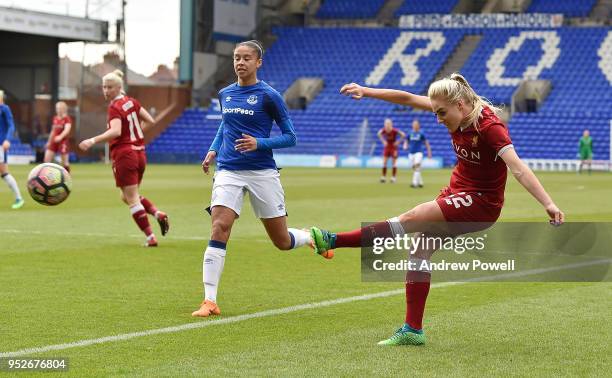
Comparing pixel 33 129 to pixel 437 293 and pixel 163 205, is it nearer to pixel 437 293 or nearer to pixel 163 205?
pixel 163 205

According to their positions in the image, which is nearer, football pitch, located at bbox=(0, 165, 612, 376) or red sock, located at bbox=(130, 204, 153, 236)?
football pitch, located at bbox=(0, 165, 612, 376)

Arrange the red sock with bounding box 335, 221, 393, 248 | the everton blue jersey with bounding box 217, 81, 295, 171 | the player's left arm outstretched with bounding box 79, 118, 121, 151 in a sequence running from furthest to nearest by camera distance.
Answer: the player's left arm outstretched with bounding box 79, 118, 121, 151, the everton blue jersey with bounding box 217, 81, 295, 171, the red sock with bounding box 335, 221, 393, 248

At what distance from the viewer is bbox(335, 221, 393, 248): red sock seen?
736cm

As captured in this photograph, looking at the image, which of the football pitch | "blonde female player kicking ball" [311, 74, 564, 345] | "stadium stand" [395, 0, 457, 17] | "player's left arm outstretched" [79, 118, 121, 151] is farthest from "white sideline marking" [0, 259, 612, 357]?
"stadium stand" [395, 0, 457, 17]

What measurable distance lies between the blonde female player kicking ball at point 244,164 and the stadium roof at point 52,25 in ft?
128

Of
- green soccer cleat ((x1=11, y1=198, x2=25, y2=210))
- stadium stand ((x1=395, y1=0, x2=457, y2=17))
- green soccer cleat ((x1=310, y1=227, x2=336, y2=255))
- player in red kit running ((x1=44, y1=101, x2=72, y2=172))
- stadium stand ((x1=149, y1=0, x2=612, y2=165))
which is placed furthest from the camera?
stadium stand ((x1=395, y1=0, x2=457, y2=17))

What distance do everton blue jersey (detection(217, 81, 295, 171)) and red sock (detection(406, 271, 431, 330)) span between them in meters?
1.91

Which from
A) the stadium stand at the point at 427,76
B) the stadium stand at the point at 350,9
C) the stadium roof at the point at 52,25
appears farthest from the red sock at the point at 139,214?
the stadium stand at the point at 350,9

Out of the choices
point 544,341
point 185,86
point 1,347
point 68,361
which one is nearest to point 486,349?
point 544,341

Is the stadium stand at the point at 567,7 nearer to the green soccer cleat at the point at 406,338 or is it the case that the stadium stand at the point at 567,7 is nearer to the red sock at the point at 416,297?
the red sock at the point at 416,297

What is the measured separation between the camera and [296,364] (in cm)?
657

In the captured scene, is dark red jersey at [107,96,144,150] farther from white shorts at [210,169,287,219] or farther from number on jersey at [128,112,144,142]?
white shorts at [210,169,287,219]

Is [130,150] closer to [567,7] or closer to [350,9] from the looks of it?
[567,7]

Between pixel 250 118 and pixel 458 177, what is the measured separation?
2.06 meters
